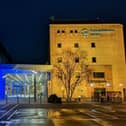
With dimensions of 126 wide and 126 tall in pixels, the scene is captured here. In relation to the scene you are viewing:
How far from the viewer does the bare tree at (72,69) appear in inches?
3206

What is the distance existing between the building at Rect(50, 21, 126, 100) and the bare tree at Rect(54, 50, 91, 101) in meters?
1.48

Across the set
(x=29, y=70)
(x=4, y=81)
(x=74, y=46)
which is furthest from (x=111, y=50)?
(x=4, y=81)

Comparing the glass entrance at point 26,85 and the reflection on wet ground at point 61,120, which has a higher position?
the glass entrance at point 26,85

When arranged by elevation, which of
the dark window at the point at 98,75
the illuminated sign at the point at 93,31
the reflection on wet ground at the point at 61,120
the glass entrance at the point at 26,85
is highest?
the illuminated sign at the point at 93,31

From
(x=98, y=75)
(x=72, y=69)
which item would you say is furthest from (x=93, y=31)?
(x=72, y=69)

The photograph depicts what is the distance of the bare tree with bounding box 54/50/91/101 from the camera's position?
8144cm

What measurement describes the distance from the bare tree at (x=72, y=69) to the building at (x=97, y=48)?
148cm

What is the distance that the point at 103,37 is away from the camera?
8725 cm

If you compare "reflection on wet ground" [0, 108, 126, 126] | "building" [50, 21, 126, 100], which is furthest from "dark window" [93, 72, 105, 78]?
"reflection on wet ground" [0, 108, 126, 126]

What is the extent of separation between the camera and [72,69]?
83.5 meters

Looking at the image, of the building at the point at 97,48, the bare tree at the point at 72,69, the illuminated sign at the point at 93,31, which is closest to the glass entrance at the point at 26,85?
the building at the point at 97,48

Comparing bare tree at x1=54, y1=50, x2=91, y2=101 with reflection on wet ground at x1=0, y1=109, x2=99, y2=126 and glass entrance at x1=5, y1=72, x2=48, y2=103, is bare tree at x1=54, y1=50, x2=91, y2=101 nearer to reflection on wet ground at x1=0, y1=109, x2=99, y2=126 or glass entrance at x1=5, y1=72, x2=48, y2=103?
glass entrance at x1=5, y1=72, x2=48, y2=103

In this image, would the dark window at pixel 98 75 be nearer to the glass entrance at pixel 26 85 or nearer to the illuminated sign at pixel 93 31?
the illuminated sign at pixel 93 31

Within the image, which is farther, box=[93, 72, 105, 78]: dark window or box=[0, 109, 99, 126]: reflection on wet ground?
box=[93, 72, 105, 78]: dark window
